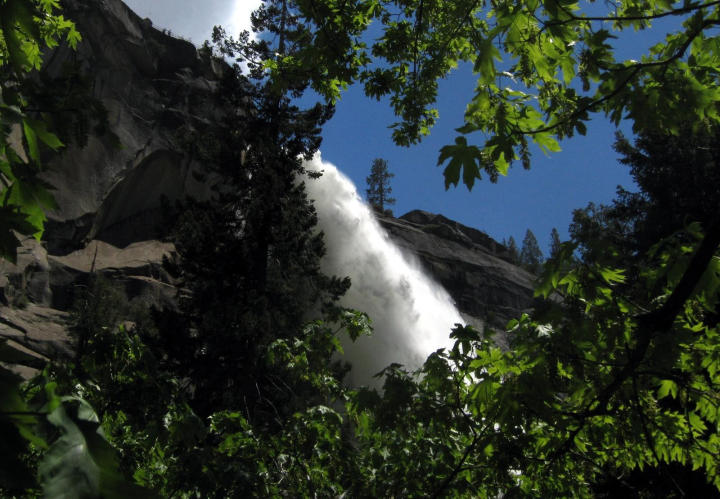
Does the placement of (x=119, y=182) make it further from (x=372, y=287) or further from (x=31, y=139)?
(x=31, y=139)

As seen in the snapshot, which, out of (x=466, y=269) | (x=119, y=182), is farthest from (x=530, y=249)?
(x=119, y=182)

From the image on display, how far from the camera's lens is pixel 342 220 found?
1362 inches

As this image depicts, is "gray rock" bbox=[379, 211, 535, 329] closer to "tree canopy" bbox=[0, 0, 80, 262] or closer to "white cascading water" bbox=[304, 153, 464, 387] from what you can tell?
"white cascading water" bbox=[304, 153, 464, 387]

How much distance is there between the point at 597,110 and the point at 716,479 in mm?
1900

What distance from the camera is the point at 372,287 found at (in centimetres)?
3384

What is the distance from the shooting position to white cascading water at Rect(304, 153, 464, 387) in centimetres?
3189

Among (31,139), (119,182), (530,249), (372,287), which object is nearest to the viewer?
(31,139)

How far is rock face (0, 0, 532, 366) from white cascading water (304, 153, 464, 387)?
16.6 ft

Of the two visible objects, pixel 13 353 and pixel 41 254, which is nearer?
pixel 13 353

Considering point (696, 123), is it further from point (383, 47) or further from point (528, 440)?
point (383, 47)

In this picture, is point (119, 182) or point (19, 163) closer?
point (19, 163)

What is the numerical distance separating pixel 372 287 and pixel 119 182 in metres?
17.8

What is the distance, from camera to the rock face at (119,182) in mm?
28125

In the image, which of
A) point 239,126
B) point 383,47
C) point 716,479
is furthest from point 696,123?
point 239,126
